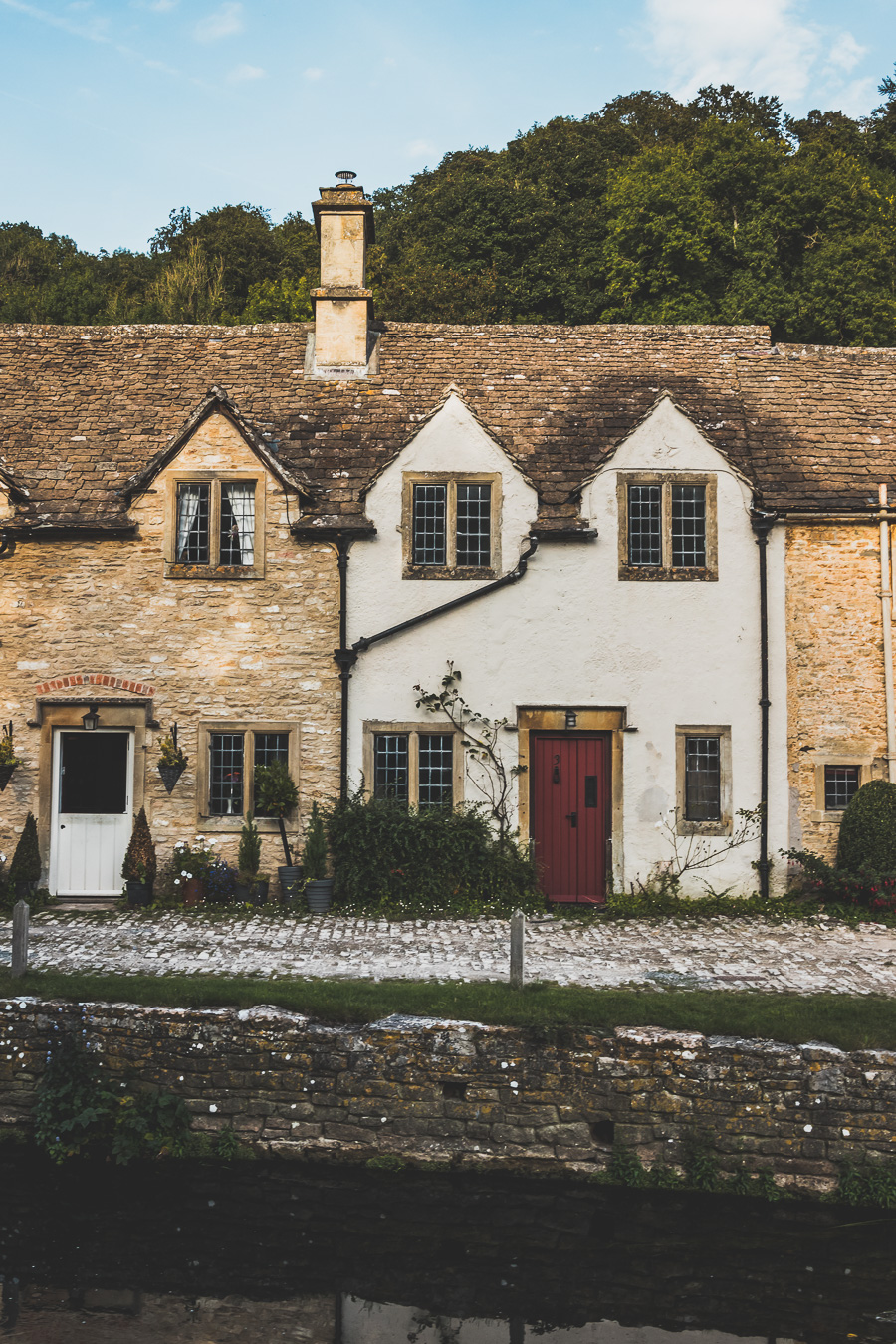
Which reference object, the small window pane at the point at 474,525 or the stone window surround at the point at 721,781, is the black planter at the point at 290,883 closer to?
the small window pane at the point at 474,525

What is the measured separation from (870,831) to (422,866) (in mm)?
6600

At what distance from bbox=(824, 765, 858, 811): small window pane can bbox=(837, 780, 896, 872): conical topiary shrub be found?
1.57 ft

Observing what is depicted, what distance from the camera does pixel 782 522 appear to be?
15.8 metres

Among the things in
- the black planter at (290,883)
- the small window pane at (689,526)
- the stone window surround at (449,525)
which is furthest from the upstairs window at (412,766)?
the small window pane at (689,526)

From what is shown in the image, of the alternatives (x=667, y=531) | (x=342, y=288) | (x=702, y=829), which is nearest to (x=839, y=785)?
(x=702, y=829)

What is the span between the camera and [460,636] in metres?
15.5

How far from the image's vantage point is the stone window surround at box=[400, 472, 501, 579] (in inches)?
618

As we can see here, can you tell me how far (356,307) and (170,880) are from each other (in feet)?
33.2

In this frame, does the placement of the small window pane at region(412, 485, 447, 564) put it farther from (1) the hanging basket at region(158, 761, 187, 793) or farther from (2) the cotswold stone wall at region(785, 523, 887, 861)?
(2) the cotswold stone wall at region(785, 523, 887, 861)

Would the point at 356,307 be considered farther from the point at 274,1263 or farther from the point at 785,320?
the point at 785,320

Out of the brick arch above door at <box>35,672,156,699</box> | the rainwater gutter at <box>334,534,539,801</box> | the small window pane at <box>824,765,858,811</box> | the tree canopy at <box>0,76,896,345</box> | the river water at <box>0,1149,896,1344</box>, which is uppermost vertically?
the tree canopy at <box>0,76,896,345</box>

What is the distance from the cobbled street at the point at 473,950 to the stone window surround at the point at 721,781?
145 centimetres

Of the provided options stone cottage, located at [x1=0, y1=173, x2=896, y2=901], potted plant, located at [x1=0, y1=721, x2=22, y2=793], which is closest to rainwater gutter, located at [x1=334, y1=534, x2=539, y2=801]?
stone cottage, located at [x1=0, y1=173, x2=896, y2=901]

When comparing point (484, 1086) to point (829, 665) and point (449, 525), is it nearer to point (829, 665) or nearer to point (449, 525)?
point (449, 525)
